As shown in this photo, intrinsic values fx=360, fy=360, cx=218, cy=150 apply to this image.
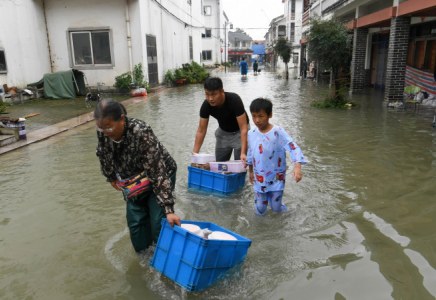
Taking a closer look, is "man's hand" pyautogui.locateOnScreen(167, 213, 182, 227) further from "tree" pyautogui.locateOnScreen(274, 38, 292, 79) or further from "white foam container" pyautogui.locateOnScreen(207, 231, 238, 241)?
"tree" pyautogui.locateOnScreen(274, 38, 292, 79)

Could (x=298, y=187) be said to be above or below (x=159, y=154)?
below

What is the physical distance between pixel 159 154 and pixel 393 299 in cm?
214

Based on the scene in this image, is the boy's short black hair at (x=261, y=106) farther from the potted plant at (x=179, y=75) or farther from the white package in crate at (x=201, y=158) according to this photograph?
the potted plant at (x=179, y=75)

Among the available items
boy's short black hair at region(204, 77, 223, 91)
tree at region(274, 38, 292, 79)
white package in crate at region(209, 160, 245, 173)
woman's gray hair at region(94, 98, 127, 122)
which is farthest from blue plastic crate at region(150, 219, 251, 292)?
tree at region(274, 38, 292, 79)

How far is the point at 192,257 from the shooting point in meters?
2.63

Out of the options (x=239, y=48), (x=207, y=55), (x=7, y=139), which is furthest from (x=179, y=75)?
(x=239, y=48)

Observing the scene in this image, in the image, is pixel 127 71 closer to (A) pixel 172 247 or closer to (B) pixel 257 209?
(B) pixel 257 209

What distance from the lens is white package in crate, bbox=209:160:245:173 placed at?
15.5ft

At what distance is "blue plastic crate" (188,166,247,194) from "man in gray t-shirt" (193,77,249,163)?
304mm

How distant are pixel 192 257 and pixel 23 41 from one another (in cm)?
1565

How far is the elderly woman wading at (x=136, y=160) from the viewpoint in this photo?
264 cm

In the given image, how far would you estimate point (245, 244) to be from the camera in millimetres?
2967

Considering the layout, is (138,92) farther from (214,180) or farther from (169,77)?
(214,180)

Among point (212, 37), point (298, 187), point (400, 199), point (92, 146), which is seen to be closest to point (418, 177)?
point (400, 199)
